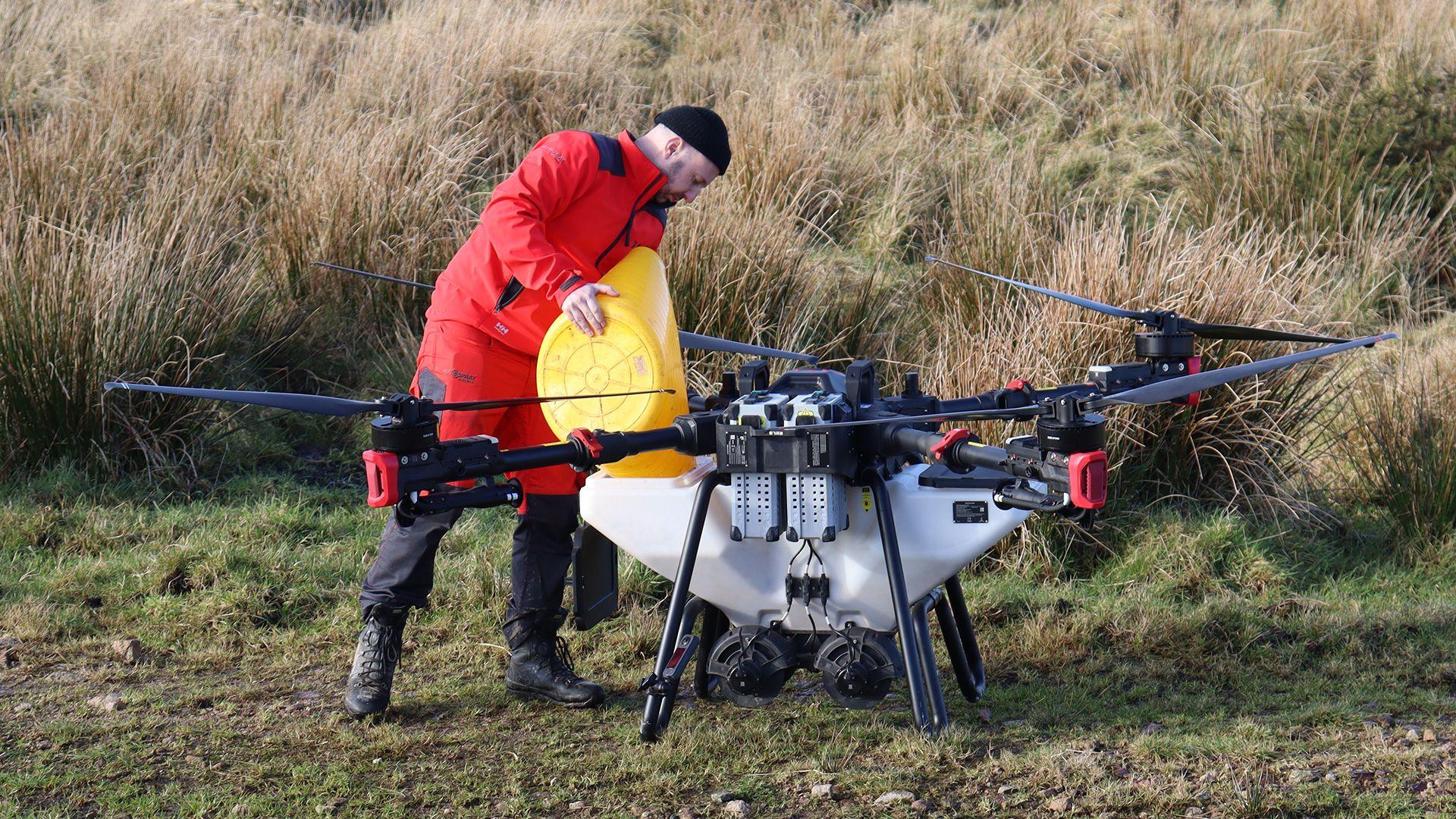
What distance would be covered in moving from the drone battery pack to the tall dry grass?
2.11 metres

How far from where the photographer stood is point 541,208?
395cm

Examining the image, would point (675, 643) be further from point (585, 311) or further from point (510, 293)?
point (510, 293)

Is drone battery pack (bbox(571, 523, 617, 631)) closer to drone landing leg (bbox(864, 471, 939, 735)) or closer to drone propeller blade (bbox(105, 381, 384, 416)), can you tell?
drone landing leg (bbox(864, 471, 939, 735))

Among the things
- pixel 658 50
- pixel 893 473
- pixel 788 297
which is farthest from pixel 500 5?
pixel 893 473

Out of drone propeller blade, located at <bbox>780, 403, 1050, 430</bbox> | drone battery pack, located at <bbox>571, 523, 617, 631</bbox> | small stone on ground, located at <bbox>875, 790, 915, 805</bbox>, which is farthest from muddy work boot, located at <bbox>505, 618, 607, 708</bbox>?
drone propeller blade, located at <bbox>780, 403, 1050, 430</bbox>

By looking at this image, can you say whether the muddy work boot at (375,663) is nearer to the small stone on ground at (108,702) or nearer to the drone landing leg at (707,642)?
the small stone on ground at (108,702)

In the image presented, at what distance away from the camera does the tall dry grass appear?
593cm

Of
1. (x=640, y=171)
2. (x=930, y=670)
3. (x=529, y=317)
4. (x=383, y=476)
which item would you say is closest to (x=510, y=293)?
(x=529, y=317)

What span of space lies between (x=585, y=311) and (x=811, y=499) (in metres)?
0.76

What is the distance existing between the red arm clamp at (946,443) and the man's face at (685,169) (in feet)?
3.79

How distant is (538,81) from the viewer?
9.70 metres

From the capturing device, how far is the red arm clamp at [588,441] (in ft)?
10.8

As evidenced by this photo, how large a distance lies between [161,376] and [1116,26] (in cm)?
756

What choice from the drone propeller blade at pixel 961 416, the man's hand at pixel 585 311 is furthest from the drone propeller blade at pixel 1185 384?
the man's hand at pixel 585 311
